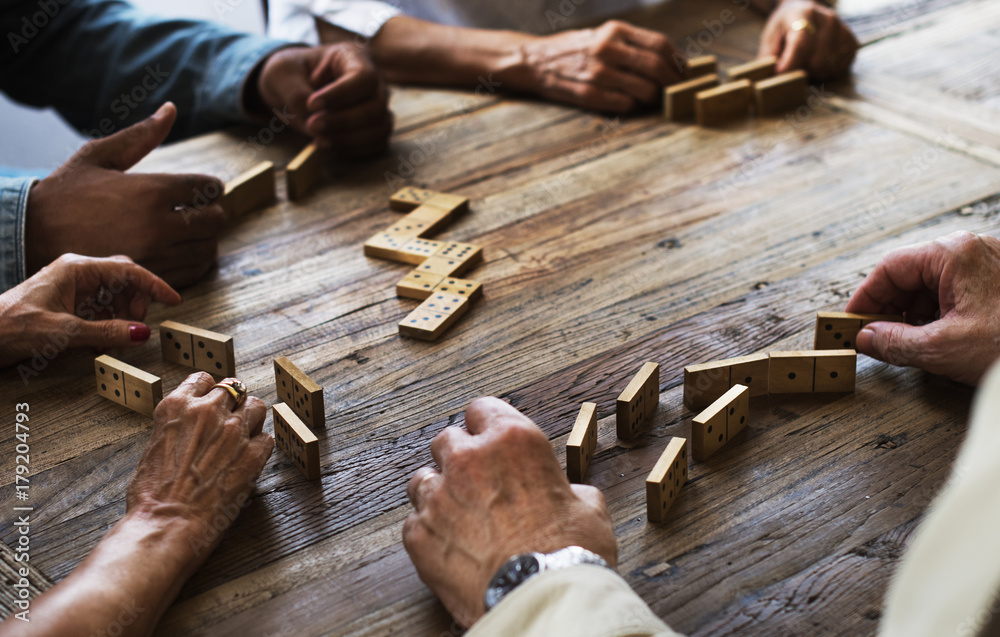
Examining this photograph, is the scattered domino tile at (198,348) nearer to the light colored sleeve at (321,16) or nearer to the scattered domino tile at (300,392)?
the scattered domino tile at (300,392)

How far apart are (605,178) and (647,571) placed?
51.6 inches

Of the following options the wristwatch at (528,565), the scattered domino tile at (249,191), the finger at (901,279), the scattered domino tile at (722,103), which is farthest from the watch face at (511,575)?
the scattered domino tile at (722,103)

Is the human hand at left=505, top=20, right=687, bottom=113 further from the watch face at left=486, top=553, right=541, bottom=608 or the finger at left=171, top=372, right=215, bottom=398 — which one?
the watch face at left=486, top=553, right=541, bottom=608

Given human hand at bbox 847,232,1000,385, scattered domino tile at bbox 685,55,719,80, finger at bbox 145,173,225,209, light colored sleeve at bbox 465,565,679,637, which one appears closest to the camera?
light colored sleeve at bbox 465,565,679,637

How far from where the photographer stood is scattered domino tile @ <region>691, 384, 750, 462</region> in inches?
50.6

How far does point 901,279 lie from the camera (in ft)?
4.98

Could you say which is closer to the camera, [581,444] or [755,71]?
[581,444]

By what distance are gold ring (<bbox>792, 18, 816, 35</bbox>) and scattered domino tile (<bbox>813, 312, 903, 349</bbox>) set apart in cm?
139

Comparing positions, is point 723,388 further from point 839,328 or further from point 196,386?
point 196,386

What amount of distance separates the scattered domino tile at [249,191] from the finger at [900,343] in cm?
148

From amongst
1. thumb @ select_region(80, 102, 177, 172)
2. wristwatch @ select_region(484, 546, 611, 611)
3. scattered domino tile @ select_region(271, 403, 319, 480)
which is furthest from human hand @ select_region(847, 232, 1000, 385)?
thumb @ select_region(80, 102, 177, 172)

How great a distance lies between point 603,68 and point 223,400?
1688mm

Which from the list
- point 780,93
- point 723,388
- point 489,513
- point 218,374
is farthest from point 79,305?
point 780,93

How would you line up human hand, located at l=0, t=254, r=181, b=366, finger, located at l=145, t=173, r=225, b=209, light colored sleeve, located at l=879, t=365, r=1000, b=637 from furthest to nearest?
finger, located at l=145, t=173, r=225, b=209 < human hand, located at l=0, t=254, r=181, b=366 < light colored sleeve, located at l=879, t=365, r=1000, b=637
